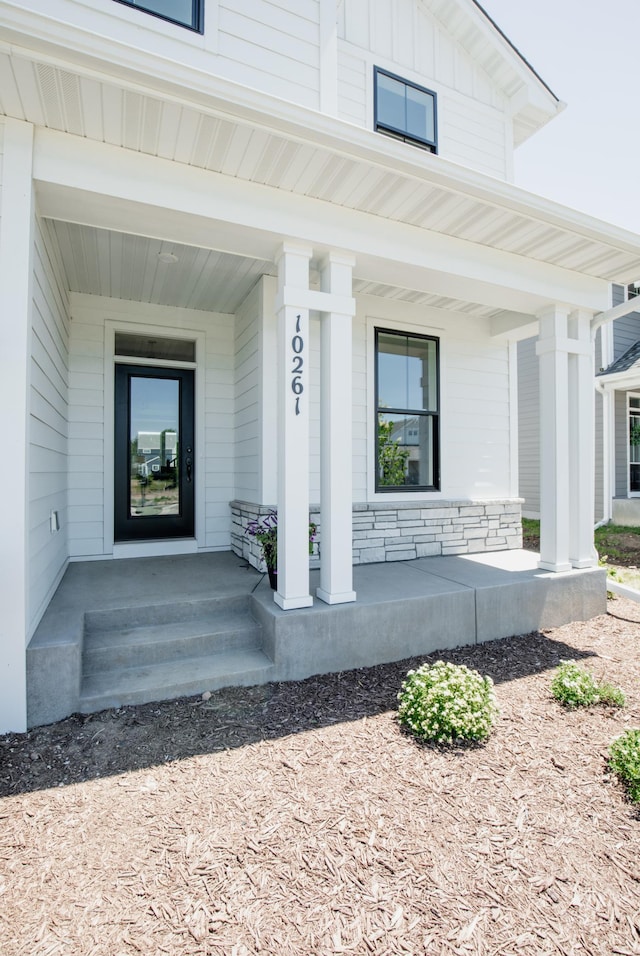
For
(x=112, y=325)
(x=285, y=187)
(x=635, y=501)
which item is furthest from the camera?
(x=635, y=501)

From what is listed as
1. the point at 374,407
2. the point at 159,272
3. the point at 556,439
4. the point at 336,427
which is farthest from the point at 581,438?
the point at 159,272

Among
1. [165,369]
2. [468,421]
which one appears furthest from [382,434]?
[165,369]

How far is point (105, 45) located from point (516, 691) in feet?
13.0

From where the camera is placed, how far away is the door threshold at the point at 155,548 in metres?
4.75

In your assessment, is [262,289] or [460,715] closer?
[460,715]

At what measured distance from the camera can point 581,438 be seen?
439 cm

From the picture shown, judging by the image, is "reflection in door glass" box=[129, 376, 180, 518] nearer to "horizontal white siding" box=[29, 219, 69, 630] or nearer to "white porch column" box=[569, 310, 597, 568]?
"horizontal white siding" box=[29, 219, 69, 630]

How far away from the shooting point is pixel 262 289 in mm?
4195

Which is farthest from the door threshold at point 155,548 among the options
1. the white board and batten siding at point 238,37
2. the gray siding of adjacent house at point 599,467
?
the gray siding of adjacent house at point 599,467

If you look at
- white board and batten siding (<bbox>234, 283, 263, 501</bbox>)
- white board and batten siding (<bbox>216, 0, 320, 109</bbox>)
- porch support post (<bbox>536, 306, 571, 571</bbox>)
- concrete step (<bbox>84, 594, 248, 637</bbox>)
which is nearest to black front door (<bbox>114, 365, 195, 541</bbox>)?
white board and batten siding (<bbox>234, 283, 263, 501</bbox>)

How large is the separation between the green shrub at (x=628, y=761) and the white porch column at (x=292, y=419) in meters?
1.77

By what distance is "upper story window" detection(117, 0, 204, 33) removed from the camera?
3.37 metres

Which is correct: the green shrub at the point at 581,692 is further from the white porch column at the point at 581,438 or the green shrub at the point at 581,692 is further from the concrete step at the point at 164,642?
the concrete step at the point at 164,642

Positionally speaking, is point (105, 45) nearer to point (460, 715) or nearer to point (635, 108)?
point (460, 715)
